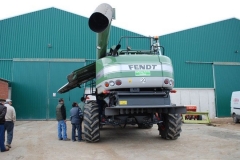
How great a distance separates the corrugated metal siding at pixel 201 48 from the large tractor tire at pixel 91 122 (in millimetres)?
15648

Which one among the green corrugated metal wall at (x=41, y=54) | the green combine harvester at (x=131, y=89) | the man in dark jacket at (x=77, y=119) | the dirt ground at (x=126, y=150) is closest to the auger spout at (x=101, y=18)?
the green combine harvester at (x=131, y=89)

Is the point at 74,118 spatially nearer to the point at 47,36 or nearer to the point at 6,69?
the point at 47,36

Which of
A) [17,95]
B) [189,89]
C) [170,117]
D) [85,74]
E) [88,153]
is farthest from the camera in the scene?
[189,89]

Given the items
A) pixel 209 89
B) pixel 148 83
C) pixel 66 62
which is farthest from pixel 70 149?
pixel 209 89

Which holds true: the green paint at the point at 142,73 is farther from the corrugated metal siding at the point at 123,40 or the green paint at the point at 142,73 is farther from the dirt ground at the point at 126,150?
the corrugated metal siding at the point at 123,40

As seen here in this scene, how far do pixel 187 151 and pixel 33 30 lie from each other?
18.2m

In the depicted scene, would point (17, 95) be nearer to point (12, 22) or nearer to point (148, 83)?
point (12, 22)

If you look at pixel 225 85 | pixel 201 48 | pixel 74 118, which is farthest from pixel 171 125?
pixel 225 85

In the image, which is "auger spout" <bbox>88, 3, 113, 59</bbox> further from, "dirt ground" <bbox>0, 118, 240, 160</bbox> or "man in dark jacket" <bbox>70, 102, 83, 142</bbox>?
"man in dark jacket" <bbox>70, 102, 83, 142</bbox>

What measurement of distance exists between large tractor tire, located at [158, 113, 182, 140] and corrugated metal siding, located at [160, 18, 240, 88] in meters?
14.2

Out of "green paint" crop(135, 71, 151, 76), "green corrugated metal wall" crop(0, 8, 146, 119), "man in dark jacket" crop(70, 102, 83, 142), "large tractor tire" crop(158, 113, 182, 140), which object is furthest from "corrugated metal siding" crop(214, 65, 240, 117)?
"green paint" crop(135, 71, 151, 76)

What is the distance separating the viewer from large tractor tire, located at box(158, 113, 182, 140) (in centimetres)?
944

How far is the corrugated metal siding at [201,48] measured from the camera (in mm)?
23688

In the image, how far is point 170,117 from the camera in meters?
9.45
